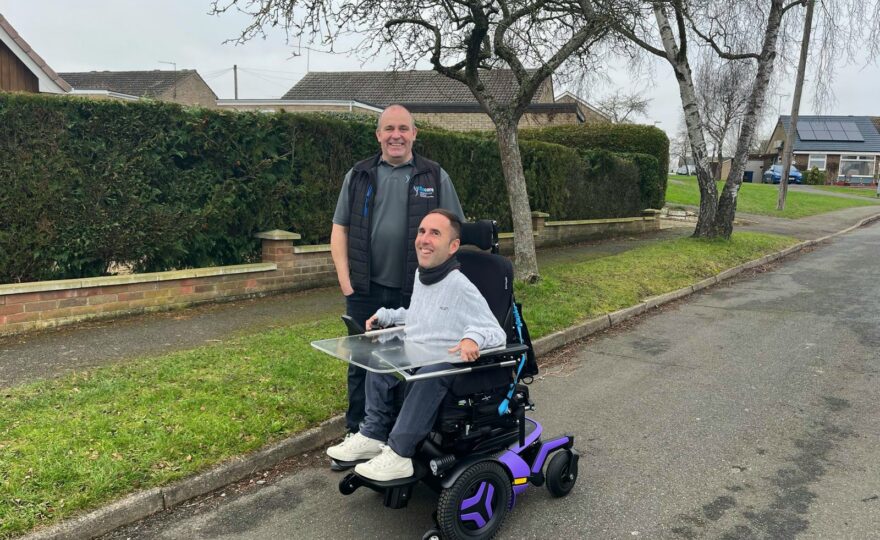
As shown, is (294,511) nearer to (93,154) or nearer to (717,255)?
(93,154)

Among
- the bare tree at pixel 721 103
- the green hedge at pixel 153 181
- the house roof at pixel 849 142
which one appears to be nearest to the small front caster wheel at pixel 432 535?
the green hedge at pixel 153 181

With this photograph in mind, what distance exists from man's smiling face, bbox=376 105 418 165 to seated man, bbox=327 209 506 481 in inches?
25.7

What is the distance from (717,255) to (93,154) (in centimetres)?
1099

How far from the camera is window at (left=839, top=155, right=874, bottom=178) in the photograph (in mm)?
52156

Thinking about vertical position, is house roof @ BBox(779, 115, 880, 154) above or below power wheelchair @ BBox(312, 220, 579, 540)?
above

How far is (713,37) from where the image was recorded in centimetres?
1459

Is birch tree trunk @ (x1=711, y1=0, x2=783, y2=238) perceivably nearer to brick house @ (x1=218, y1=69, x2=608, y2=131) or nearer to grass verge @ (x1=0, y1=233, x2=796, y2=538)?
grass verge @ (x1=0, y1=233, x2=796, y2=538)

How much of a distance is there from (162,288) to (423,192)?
16.2 feet

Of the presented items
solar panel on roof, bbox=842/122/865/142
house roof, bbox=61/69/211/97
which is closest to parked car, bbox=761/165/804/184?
solar panel on roof, bbox=842/122/865/142

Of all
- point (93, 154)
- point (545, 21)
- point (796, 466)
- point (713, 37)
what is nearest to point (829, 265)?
point (713, 37)

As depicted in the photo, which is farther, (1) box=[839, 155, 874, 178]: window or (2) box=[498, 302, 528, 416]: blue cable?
(1) box=[839, 155, 874, 178]: window

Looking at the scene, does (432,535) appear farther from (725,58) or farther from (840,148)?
(840,148)

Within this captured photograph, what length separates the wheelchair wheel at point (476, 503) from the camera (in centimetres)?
281

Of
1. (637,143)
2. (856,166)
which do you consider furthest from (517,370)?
(856,166)
